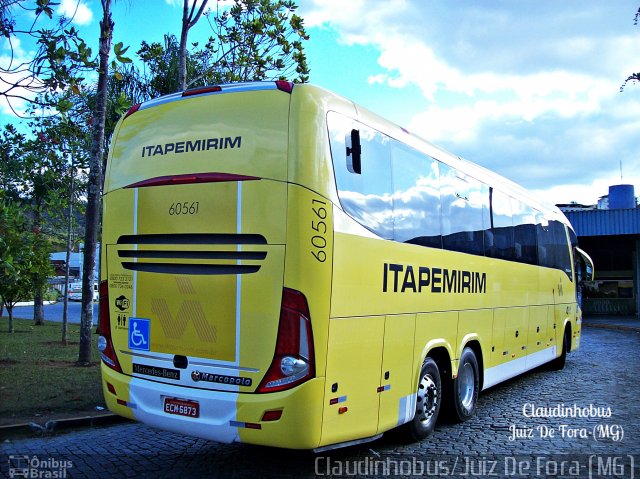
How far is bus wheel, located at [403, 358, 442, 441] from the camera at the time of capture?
261 inches

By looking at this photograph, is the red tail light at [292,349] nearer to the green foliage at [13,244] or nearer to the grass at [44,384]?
the grass at [44,384]

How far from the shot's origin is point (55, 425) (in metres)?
7.00

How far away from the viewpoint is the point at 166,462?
5902mm

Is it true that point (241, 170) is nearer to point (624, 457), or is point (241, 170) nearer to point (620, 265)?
point (624, 457)

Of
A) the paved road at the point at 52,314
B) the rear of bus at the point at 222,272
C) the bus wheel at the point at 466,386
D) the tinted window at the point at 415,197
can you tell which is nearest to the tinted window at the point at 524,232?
the bus wheel at the point at 466,386

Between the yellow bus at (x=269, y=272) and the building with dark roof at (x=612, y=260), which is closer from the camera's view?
the yellow bus at (x=269, y=272)

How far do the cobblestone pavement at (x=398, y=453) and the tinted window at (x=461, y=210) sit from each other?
7.99 feet

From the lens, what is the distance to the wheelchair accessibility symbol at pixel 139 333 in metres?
5.57

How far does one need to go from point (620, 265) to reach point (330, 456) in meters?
28.8

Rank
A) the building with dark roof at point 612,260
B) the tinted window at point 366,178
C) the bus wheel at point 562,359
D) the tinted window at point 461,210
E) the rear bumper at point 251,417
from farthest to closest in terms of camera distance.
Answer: the building with dark roof at point 612,260 < the bus wheel at point 562,359 < the tinted window at point 461,210 < the tinted window at point 366,178 < the rear bumper at point 251,417

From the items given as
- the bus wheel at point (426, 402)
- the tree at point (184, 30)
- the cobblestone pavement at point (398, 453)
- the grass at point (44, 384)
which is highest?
the tree at point (184, 30)

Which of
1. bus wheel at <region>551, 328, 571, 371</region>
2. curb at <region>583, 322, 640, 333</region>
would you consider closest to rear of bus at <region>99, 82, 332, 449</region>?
bus wheel at <region>551, 328, 571, 371</region>

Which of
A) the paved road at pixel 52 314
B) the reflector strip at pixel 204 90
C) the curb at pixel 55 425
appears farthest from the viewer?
the paved road at pixel 52 314

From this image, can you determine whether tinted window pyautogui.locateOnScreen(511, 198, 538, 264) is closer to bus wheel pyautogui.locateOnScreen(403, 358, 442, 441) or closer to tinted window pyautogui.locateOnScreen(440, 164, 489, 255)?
tinted window pyautogui.locateOnScreen(440, 164, 489, 255)
